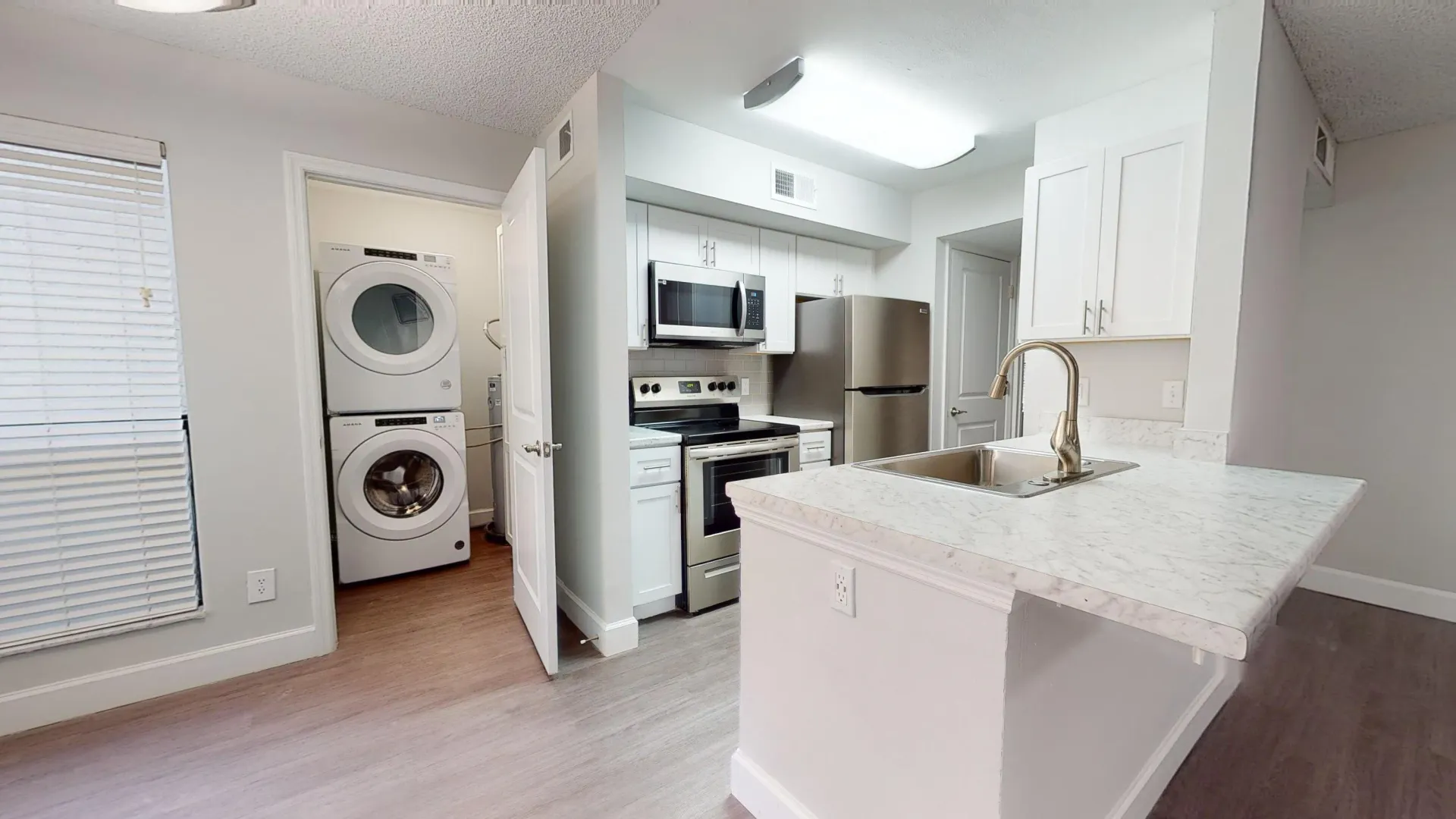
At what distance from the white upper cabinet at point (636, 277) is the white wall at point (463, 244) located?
4.49 ft

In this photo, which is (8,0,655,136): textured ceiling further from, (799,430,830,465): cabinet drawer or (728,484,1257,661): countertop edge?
(799,430,830,465): cabinet drawer

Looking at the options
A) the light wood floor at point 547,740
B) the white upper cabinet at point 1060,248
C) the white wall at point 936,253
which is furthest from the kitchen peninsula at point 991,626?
the white wall at point 936,253

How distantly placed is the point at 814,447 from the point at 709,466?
77 centimetres

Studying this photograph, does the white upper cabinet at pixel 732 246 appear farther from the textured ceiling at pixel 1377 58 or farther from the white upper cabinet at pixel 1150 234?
the textured ceiling at pixel 1377 58

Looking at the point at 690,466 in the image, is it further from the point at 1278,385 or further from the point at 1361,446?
the point at 1361,446

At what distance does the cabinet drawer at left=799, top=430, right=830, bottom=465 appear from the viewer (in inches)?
120

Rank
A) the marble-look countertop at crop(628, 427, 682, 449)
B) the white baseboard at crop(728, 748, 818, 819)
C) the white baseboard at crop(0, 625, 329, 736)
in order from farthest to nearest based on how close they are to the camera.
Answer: the marble-look countertop at crop(628, 427, 682, 449) < the white baseboard at crop(0, 625, 329, 736) < the white baseboard at crop(728, 748, 818, 819)

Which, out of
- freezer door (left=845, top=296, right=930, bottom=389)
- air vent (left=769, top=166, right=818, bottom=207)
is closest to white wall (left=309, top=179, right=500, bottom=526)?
air vent (left=769, top=166, right=818, bottom=207)

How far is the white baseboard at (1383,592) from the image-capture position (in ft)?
8.45

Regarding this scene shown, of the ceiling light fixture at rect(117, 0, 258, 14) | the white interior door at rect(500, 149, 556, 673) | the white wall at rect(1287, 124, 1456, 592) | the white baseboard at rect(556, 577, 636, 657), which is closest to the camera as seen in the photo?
the ceiling light fixture at rect(117, 0, 258, 14)

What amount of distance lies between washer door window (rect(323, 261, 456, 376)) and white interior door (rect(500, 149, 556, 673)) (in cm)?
90

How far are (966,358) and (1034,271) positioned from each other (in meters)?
1.52

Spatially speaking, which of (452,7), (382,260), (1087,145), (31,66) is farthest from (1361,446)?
(31,66)

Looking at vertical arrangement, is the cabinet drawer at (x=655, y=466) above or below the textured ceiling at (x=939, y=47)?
below
